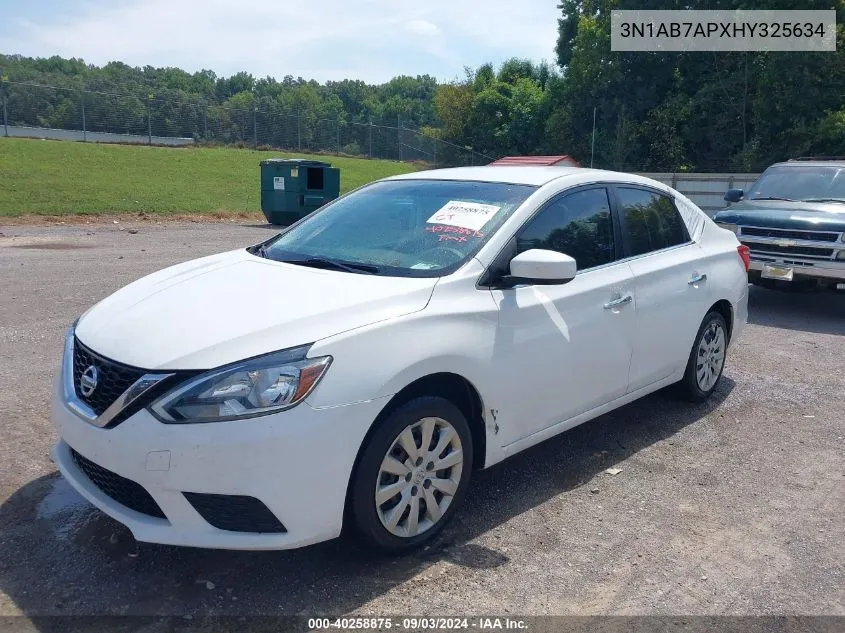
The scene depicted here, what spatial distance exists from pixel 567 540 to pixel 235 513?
1575 mm

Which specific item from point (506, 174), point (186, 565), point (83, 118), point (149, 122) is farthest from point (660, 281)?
point (149, 122)

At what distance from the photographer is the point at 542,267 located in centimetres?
352

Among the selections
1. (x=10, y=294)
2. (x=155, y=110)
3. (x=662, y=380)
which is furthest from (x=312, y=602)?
(x=155, y=110)

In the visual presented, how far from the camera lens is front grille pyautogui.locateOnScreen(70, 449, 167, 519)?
2920 mm

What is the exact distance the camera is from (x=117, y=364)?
2965 millimetres

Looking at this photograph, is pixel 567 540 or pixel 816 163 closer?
pixel 567 540

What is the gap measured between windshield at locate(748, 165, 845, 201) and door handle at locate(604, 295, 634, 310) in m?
6.31

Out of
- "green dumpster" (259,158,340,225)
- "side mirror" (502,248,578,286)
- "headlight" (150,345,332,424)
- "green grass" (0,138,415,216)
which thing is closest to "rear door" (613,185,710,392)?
"side mirror" (502,248,578,286)

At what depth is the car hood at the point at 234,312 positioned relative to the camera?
2.92m

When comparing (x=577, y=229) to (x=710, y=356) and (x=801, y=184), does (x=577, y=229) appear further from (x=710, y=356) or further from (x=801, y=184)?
(x=801, y=184)

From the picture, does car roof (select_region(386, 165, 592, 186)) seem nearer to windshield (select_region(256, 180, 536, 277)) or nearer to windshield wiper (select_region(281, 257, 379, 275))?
windshield (select_region(256, 180, 536, 277))

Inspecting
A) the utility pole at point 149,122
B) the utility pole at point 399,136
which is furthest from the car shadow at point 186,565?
the utility pole at point 399,136

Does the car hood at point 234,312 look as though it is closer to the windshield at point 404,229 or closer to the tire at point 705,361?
the windshield at point 404,229

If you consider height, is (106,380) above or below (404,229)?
below
